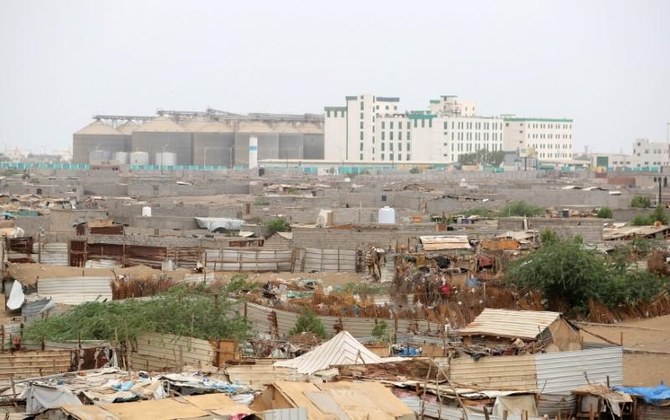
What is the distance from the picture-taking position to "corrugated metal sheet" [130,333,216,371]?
11.7 metres

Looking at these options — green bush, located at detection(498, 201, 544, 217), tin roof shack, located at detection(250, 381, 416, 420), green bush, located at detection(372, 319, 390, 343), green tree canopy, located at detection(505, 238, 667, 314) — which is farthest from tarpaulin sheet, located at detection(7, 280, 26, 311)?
green bush, located at detection(498, 201, 544, 217)

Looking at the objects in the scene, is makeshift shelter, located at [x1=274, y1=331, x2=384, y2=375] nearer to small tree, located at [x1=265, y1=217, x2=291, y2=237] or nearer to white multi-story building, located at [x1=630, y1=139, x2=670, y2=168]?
small tree, located at [x1=265, y1=217, x2=291, y2=237]

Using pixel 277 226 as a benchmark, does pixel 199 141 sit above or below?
above

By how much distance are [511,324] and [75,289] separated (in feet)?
17.9

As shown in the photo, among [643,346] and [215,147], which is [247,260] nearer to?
[643,346]

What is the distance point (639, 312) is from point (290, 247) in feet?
19.3

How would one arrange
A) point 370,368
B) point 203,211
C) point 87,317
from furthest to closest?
point 203,211 → point 87,317 → point 370,368

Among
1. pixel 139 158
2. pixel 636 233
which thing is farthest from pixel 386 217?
pixel 139 158

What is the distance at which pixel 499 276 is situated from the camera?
18000 millimetres

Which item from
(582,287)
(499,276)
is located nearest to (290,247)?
(499,276)

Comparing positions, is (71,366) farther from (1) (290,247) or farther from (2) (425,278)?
(1) (290,247)

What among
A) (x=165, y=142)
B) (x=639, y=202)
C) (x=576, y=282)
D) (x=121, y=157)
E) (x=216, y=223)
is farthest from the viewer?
(x=165, y=142)

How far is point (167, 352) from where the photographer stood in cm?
1184

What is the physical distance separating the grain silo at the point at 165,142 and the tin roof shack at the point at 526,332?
6817 cm
